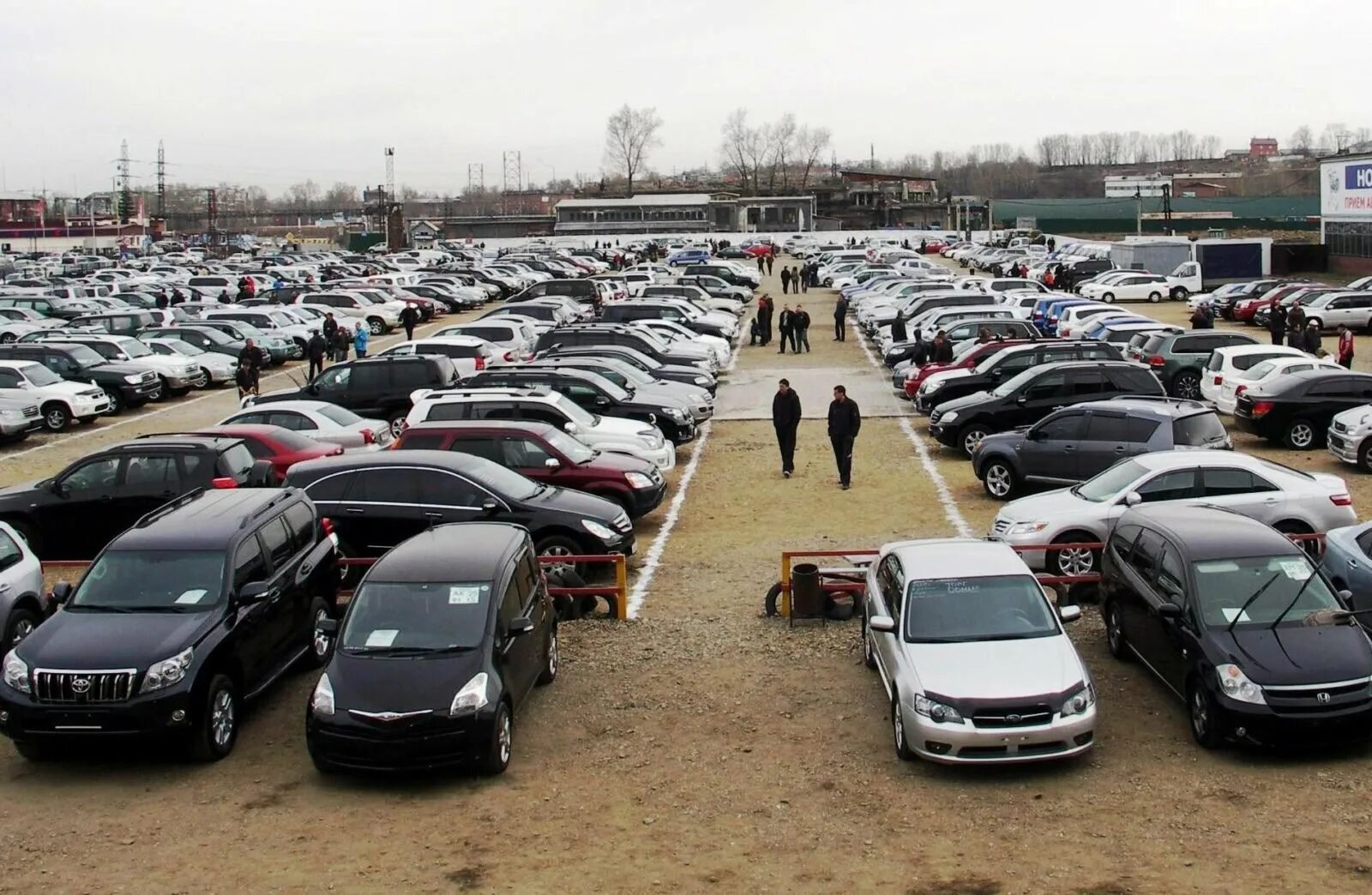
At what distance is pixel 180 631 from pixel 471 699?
2403mm

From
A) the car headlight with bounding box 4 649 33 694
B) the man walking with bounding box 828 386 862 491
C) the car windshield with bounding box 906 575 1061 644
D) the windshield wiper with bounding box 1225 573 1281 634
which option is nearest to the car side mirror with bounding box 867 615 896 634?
the car windshield with bounding box 906 575 1061 644

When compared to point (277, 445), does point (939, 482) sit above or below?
below

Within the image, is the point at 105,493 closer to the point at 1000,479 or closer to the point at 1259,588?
the point at 1000,479

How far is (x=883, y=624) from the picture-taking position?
10.8 metres

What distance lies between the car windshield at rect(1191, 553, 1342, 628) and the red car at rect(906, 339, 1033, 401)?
16571 millimetres

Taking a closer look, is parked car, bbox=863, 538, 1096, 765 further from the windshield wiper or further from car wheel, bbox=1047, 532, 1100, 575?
car wheel, bbox=1047, 532, 1100, 575

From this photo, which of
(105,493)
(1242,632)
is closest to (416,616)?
(1242,632)

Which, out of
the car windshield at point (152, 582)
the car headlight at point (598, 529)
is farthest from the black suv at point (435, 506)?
the car windshield at point (152, 582)

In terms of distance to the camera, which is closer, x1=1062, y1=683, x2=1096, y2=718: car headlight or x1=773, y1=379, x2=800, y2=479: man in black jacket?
x1=1062, y1=683, x2=1096, y2=718: car headlight

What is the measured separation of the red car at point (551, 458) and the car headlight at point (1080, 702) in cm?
828

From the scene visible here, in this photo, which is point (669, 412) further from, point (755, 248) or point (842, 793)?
point (755, 248)

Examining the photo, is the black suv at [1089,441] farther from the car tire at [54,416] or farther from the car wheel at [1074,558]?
the car tire at [54,416]

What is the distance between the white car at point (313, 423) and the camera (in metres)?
21.3

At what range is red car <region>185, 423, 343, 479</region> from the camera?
18.9 meters
